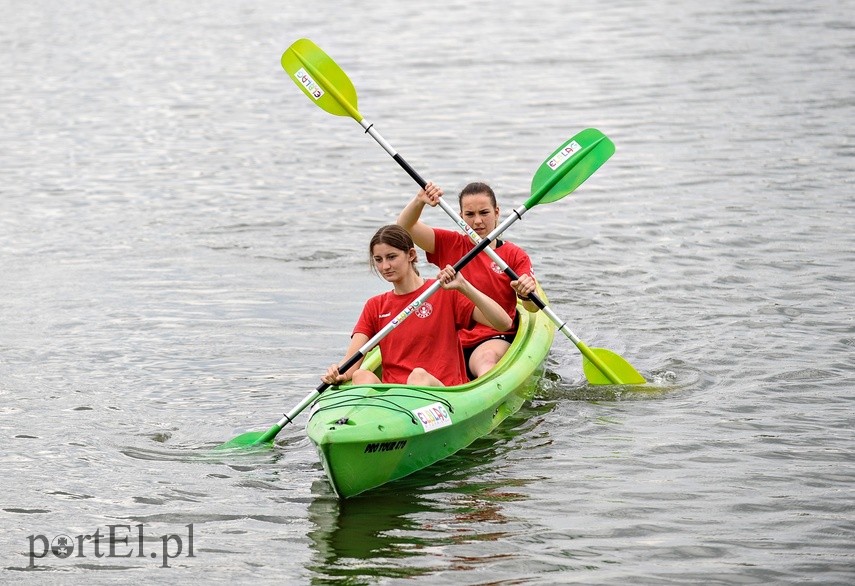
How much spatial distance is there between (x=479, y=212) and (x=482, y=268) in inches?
16.1

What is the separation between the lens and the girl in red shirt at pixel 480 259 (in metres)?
7.59

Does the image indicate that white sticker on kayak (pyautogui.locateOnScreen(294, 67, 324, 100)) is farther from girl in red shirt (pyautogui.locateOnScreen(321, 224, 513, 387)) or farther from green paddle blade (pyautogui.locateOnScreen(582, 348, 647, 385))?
green paddle blade (pyautogui.locateOnScreen(582, 348, 647, 385))

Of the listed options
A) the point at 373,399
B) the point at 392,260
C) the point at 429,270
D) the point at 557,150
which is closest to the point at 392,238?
the point at 392,260

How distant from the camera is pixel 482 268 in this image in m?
7.82

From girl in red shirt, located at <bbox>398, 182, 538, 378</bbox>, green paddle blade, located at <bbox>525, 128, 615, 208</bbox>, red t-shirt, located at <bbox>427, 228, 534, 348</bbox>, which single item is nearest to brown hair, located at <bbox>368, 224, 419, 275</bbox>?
girl in red shirt, located at <bbox>398, 182, 538, 378</bbox>

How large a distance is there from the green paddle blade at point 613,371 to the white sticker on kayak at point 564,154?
4.21ft

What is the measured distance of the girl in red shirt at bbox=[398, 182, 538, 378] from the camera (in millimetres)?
7594

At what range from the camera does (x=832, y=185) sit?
13000mm

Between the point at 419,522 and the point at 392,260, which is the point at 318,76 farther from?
the point at 419,522

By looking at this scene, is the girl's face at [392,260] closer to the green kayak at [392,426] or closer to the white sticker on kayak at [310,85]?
the green kayak at [392,426]

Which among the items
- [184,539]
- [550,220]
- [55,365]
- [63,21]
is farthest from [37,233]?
[63,21]

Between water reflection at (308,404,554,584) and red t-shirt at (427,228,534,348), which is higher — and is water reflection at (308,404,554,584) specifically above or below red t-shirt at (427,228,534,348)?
below

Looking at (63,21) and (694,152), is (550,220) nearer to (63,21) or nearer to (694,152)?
(694,152)

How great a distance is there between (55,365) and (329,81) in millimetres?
2886
